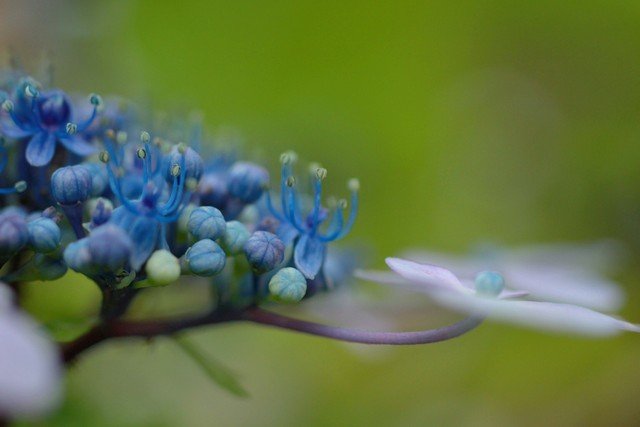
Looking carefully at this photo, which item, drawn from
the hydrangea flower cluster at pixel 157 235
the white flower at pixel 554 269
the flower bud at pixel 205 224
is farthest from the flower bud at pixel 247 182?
the white flower at pixel 554 269

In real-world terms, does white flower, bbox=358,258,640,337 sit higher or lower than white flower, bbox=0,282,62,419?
higher

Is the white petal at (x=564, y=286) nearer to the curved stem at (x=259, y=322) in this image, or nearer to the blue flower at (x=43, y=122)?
the curved stem at (x=259, y=322)

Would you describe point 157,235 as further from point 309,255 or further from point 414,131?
point 414,131

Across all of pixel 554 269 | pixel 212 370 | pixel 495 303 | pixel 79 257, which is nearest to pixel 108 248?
pixel 79 257

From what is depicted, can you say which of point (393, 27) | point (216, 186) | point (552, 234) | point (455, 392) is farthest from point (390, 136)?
point (216, 186)

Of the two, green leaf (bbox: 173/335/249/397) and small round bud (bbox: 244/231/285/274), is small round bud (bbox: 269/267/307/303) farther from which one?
green leaf (bbox: 173/335/249/397)

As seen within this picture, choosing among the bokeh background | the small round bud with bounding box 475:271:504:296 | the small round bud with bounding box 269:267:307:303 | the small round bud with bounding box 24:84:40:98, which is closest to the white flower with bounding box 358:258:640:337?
the small round bud with bounding box 475:271:504:296
